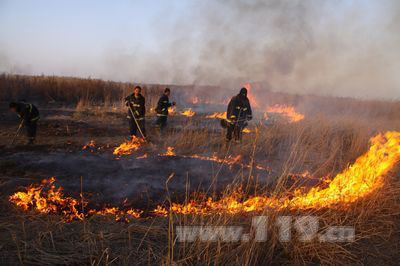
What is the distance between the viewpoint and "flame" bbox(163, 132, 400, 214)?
11.8 ft

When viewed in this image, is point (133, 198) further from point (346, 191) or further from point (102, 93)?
point (102, 93)

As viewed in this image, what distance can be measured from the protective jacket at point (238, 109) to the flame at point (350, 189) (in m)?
3.89

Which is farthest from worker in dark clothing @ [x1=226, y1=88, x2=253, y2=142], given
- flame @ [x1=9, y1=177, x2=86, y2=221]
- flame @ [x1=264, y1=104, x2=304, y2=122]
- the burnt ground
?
flame @ [x1=264, y1=104, x2=304, y2=122]

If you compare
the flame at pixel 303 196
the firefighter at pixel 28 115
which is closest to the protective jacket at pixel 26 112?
the firefighter at pixel 28 115

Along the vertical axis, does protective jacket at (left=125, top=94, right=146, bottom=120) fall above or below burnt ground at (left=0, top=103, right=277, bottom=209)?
above

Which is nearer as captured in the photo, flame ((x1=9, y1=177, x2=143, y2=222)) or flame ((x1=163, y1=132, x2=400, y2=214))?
flame ((x1=163, y1=132, x2=400, y2=214))

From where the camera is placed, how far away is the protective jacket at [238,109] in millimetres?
8156

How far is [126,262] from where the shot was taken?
2.33m

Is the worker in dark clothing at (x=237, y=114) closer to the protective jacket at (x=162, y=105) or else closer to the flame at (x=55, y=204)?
the protective jacket at (x=162, y=105)

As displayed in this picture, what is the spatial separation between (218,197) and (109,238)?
2614mm

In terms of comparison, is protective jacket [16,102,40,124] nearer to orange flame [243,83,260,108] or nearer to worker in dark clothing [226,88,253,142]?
worker in dark clothing [226,88,253,142]

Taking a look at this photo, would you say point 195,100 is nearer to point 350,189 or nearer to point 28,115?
point 28,115

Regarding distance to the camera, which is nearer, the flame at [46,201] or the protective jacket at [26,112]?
the flame at [46,201]

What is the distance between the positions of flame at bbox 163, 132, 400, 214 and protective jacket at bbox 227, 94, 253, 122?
12.8ft
